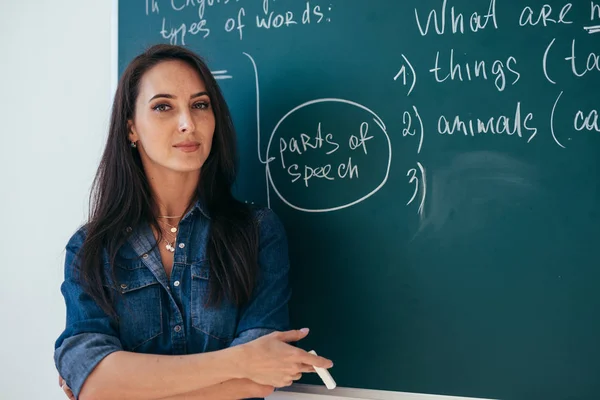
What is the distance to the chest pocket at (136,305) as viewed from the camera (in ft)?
5.25

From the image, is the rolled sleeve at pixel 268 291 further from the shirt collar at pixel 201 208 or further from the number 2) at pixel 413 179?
the number 2) at pixel 413 179

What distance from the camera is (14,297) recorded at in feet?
7.76

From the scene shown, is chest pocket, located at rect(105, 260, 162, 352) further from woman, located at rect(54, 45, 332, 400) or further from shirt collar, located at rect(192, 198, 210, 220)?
shirt collar, located at rect(192, 198, 210, 220)

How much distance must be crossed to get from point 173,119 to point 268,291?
57 cm

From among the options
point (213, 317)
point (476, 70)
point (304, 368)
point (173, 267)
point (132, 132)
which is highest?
point (476, 70)

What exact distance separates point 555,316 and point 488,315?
0.18 m

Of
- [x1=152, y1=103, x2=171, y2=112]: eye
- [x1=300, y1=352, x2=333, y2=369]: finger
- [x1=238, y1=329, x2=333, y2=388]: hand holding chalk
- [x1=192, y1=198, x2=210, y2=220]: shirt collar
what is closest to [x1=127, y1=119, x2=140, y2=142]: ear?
[x1=152, y1=103, x2=171, y2=112]: eye

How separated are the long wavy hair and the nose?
0.11 metres

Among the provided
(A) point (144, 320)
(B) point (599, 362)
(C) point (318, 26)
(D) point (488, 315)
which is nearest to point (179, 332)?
(A) point (144, 320)

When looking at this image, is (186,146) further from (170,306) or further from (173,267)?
(170,306)

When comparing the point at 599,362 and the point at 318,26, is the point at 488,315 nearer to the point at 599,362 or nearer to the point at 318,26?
the point at 599,362

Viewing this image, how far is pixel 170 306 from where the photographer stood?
5.36ft

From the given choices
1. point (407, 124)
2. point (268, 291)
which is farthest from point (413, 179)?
point (268, 291)

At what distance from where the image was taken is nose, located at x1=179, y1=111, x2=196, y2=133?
5.47 feet
